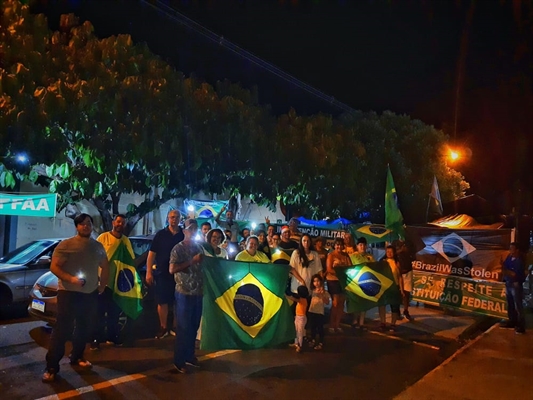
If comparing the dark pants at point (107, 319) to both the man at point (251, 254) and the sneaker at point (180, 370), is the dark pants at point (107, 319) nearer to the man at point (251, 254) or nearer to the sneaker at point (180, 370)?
the sneaker at point (180, 370)

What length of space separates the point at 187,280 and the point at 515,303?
6.65 metres

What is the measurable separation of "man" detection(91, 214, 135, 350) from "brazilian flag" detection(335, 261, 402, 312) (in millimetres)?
3713

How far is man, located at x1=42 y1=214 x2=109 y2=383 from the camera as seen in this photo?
5.33 m

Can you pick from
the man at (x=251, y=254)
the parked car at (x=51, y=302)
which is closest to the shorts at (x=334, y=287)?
the man at (x=251, y=254)

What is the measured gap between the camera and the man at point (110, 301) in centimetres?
677

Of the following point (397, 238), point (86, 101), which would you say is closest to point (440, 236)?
point (397, 238)

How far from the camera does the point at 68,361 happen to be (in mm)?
6043

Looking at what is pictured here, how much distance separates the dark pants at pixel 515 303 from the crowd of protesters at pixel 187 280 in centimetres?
2

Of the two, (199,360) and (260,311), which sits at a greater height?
(260,311)

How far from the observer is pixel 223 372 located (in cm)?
604

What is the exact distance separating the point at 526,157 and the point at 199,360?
22.9m

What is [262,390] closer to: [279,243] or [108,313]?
[108,313]

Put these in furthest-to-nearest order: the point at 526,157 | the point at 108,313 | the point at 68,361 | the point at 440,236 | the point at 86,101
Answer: the point at 526,157
the point at 440,236
the point at 86,101
the point at 108,313
the point at 68,361

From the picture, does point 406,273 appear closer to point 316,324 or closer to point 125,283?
point 316,324
